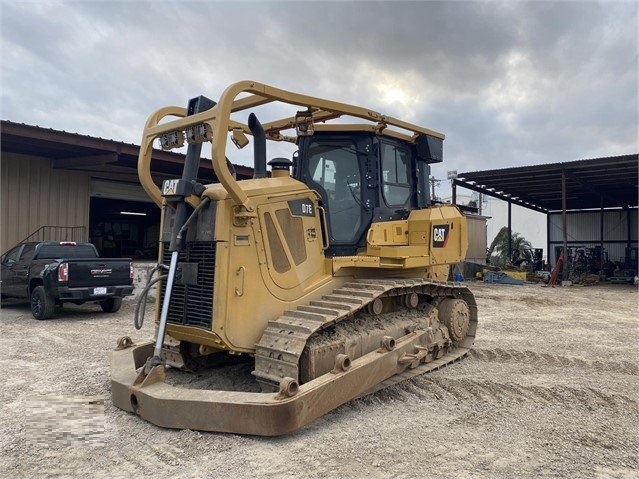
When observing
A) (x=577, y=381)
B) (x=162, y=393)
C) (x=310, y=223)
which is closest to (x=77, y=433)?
(x=162, y=393)

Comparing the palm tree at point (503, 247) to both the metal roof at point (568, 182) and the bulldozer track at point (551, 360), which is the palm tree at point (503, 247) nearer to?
the metal roof at point (568, 182)

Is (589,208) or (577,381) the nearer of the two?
(577,381)

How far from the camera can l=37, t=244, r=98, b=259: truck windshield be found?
35.7 ft

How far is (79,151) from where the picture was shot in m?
13.8

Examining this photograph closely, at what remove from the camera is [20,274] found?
429 inches

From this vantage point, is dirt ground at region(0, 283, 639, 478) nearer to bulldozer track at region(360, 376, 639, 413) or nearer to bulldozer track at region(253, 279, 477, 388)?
bulldozer track at region(360, 376, 639, 413)

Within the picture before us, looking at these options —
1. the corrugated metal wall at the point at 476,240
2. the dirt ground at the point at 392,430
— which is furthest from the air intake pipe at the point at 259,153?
the corrugated metal wall at the point at 476,240

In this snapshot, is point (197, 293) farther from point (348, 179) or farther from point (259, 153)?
point (348, 179)

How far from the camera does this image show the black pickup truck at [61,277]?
9992 millimetres

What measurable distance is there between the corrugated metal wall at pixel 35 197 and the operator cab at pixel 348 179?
11653 mm

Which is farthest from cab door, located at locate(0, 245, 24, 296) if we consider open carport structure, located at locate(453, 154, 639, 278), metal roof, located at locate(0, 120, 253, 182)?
open carport structure, located at locate(453, 154, 639, 278)

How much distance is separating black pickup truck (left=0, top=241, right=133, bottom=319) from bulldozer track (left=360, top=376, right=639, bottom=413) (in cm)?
756

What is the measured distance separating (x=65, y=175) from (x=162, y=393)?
13022 mm

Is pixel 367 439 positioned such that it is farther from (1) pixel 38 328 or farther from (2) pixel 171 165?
(2) pixel 171 165
